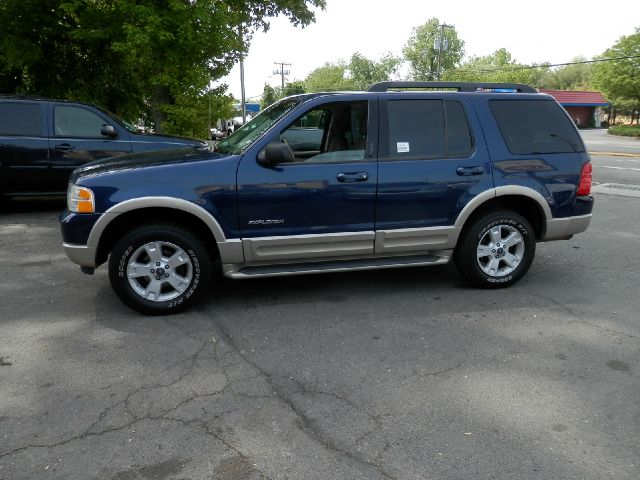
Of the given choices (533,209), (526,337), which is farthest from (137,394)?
(533,209)

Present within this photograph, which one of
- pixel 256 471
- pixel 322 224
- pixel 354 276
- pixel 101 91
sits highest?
pixel 101 91

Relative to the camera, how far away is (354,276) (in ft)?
18.6

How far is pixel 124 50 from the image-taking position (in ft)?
35.6

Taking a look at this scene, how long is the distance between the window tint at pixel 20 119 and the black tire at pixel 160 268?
5292 mm

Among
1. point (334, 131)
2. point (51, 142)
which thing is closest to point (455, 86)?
point (334, 131)

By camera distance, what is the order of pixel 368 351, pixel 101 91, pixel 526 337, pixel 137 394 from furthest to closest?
pixel 101 91
pixel 526 337
pixel 368 351
pixel 137 394

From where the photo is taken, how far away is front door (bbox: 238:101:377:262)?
4.50 metres

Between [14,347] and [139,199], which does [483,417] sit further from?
[14,347]

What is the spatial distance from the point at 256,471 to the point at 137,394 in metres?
1.07

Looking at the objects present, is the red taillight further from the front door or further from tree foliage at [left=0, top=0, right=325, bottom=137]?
tree foliage at [left=0, top=0, right=325, bottom=137]

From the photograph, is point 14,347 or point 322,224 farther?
point 322,224

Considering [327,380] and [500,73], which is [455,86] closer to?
[327,380]

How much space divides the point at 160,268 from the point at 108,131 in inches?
192

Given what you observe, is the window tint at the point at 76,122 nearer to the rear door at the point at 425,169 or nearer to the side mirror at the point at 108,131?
the side mirror at the point at 108,131
